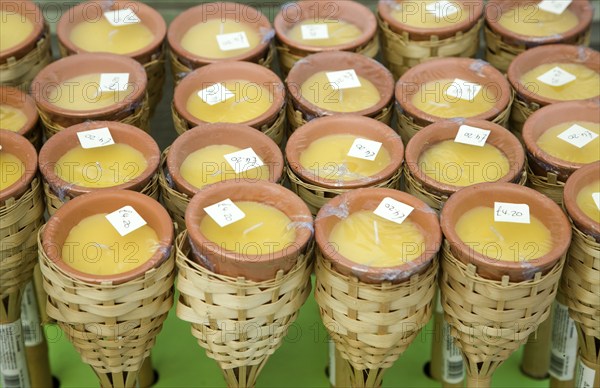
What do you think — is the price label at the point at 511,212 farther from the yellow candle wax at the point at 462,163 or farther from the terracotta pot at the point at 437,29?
the terracotta pot at the point at 437,29

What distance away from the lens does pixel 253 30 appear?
8.98ft

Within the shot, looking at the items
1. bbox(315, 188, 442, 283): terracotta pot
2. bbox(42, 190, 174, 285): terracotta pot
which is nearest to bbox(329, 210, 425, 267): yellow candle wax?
bbox(315, 188, 442, 283): terracotta pot

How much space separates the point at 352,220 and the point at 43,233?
2.16 ft

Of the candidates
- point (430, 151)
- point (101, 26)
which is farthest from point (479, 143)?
point (101, 26)

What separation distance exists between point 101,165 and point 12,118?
333 mm

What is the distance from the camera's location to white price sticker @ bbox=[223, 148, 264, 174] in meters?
2.22

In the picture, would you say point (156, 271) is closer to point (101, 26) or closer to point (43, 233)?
point (43, 233)

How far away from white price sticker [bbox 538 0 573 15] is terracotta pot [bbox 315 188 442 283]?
989 mm

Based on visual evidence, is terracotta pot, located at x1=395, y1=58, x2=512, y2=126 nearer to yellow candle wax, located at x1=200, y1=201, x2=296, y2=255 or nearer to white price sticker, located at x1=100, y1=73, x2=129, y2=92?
yellow candle wax, located at x1=200, y1=201, x2=296, y2=255

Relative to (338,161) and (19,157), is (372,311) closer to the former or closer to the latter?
(338,161)

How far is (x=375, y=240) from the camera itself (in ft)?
6.64

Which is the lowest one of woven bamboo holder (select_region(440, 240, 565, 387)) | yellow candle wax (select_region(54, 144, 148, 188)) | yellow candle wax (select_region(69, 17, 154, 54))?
woven bamboo holder (select_region(440, 240, 565, 387))

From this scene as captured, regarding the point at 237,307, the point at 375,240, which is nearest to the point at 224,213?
the point at 237,307

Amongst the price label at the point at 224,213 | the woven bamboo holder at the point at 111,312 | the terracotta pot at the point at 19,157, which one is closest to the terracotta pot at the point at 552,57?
the price label at the point at 224,213
